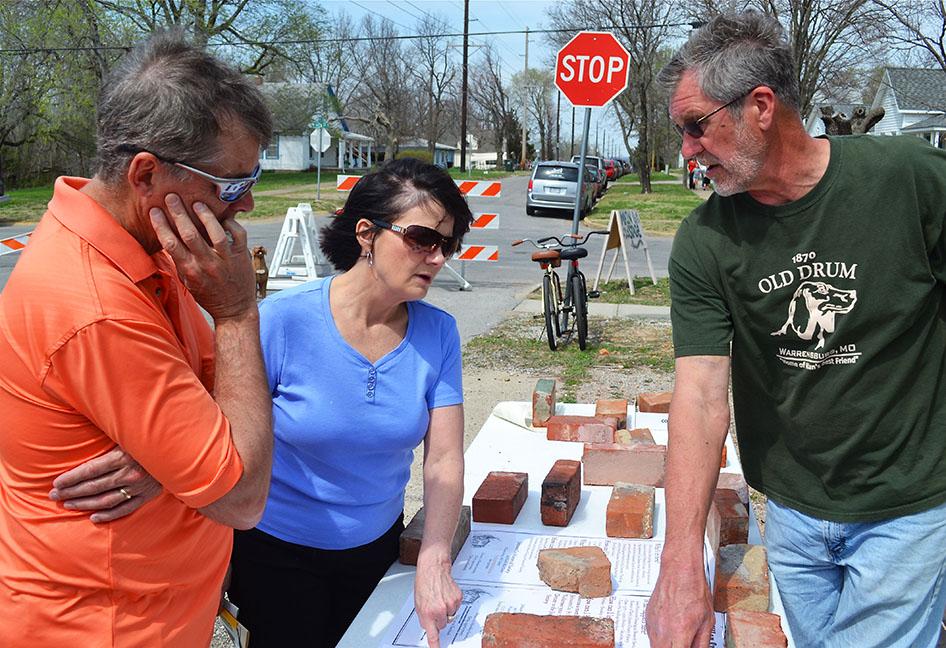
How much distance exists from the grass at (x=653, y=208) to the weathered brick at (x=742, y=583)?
15854 millimetres

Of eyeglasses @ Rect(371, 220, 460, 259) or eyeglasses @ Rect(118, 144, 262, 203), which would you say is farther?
eyeglasses @ Rect(371, 220, 460, 259)

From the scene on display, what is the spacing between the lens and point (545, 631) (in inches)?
70.7

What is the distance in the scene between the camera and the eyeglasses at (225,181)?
1.46 metres

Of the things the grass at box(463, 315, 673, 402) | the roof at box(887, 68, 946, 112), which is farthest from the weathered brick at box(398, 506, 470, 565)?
the roof at box(887, 68, 946, 112)

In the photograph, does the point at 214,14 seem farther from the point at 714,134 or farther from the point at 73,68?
the point at 714,134

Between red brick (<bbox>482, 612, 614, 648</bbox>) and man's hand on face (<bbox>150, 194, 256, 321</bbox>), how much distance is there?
86 cm

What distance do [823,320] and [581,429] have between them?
1323 millimetres

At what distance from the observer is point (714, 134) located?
206cm

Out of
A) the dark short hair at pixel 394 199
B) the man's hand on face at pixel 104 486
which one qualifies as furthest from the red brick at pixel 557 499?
the man's hand on face at pixel 104 486

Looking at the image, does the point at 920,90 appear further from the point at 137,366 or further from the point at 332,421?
the point at 137,366

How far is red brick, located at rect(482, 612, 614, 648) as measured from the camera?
177 centimetres

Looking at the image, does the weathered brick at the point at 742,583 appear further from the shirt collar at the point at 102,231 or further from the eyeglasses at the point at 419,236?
the shirt collar at the point at 102,231

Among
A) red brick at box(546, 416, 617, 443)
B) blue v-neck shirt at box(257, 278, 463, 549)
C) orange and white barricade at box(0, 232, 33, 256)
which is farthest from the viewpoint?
orange and white barricade at box(0, 232, 33, 256)

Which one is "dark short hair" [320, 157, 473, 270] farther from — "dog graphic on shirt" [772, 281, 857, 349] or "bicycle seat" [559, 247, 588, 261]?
"bicycle seat" [559, 247, 588, 261]
